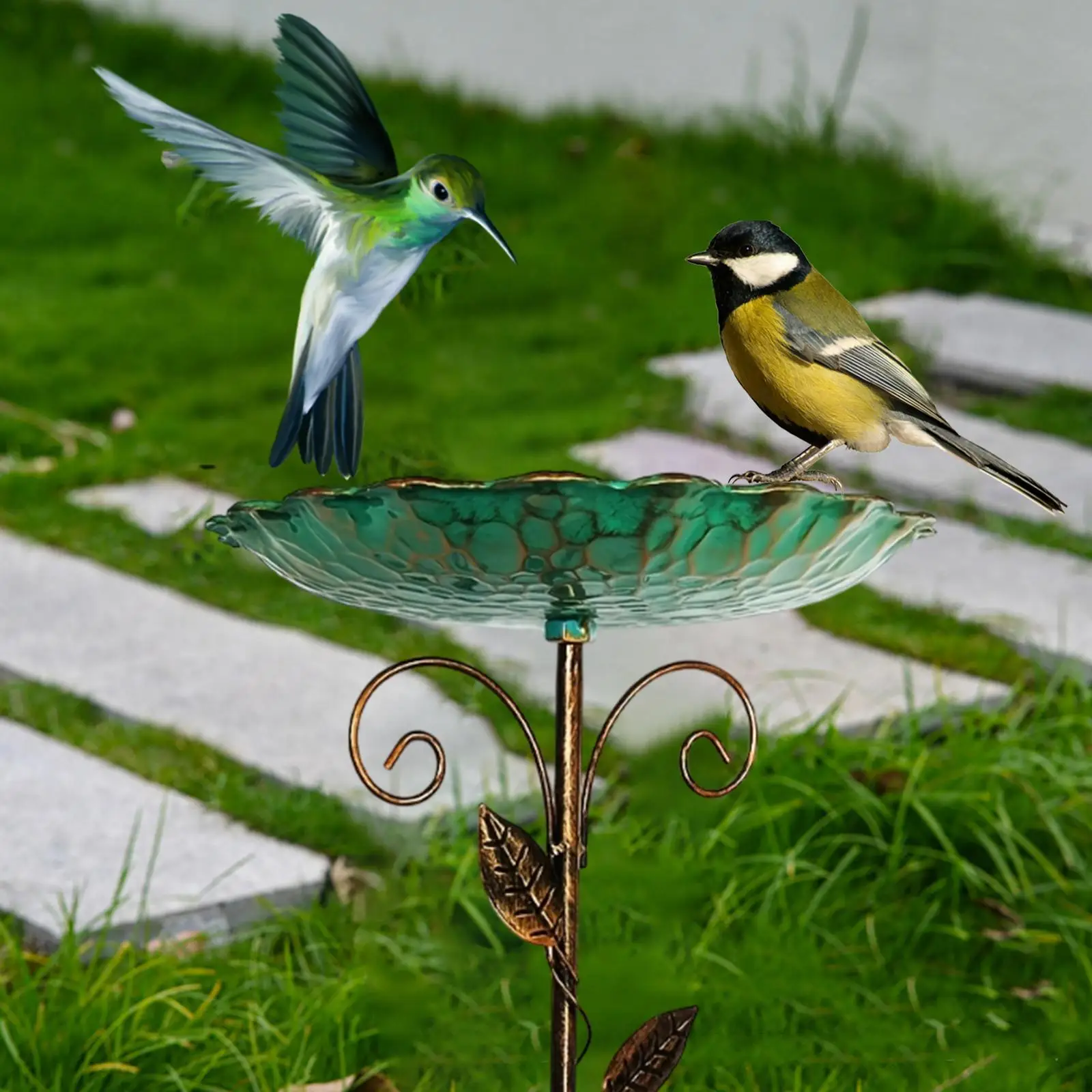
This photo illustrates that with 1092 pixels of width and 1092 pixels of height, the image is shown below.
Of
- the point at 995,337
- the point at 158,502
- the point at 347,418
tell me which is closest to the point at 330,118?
the point at 347,418

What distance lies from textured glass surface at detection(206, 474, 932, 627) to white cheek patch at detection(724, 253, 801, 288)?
17cm

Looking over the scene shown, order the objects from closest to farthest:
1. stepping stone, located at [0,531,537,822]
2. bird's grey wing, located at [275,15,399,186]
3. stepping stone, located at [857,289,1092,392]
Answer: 1. bird's grey wing, located at [275,15,399,186]
2. stepping stone, located at [0,531,537,822]
3. stepping stone, located at [857,289,1092,392]

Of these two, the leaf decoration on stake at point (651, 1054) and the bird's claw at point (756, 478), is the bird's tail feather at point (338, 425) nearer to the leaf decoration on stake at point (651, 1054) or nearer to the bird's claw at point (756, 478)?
the bird's claw at point (756, 478)

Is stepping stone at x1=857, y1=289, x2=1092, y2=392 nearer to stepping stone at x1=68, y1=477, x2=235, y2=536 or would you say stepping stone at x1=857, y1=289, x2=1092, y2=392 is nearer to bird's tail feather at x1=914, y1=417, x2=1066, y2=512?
stepping stone at x1=68, y1=477, x2=235, y2=536

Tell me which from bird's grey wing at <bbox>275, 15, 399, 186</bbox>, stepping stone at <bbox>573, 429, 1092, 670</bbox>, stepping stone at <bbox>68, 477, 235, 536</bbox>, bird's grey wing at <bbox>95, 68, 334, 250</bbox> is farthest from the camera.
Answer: stepping stone at <bbox>68, 477, 235, 536</bbox>

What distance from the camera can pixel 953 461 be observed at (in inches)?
134

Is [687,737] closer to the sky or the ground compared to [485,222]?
closer to the ground

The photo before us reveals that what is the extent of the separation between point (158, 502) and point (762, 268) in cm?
223

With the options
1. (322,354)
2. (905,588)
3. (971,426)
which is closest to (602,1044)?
(322,354)

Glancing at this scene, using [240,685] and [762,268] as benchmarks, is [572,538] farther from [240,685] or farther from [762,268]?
[240,685]

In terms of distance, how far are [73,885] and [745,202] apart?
314 cm

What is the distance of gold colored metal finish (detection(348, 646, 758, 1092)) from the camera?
4.13 ft

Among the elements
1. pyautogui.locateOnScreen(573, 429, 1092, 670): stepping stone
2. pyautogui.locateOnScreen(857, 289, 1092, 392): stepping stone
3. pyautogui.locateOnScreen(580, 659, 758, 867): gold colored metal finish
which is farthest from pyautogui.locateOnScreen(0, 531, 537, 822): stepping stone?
pyautogui.locateOnScreen(857, 289, 1092, 392): stepping stone

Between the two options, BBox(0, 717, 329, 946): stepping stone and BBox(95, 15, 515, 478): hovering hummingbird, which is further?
BBox(0, 717, 329, 946): stepping stone
